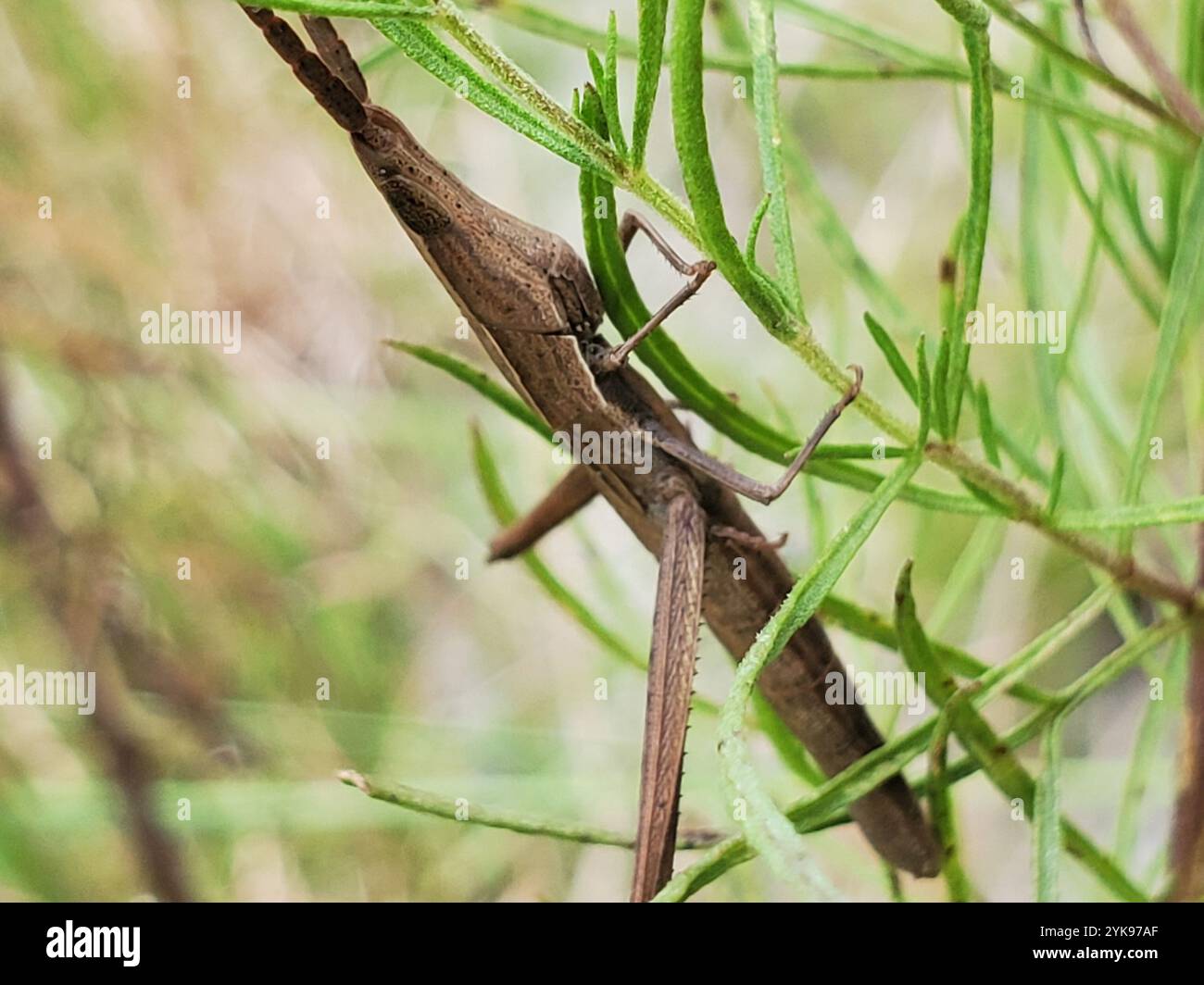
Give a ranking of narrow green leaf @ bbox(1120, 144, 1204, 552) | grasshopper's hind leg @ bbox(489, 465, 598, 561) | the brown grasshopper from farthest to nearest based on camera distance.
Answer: grasshopper's hind leg @ bbox(489, 465, 598, 561)
the brown grasshopper
narrow green leaf @ bbox(1120, 144, 1204, 552)

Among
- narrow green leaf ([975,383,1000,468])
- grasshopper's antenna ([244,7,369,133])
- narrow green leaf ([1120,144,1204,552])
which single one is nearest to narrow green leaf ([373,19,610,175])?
grasshopper's antenna ([244,7,369,133])

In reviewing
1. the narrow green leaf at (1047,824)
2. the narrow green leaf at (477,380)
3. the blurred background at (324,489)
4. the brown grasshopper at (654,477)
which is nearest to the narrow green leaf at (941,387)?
the brown grasshopper at (654,477)

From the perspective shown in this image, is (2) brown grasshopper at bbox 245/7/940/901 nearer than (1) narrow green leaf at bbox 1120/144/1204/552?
No

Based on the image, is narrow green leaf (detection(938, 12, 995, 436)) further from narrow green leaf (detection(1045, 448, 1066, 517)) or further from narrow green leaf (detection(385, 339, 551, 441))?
narrow green leaf (detection(385, 339, 551, 441))

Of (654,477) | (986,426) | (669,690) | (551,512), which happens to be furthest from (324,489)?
(986,426)

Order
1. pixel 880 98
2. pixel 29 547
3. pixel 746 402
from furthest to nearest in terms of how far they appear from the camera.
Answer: pixel 880 98
pixel 746 402
pixel 29 547
